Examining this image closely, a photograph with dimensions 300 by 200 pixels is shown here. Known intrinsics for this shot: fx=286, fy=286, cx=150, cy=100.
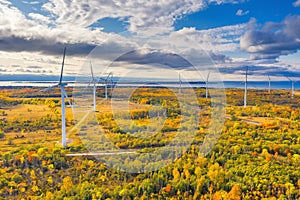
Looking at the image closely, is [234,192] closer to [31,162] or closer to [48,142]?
[31,162]

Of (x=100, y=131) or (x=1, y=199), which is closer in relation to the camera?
(x=1, y=199)

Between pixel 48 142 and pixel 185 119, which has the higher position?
pixel 185 119

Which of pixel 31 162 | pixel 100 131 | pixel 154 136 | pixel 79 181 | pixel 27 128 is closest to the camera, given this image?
pixel 79 181

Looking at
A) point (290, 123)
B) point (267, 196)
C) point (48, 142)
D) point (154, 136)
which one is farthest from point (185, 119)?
point (290, 123)

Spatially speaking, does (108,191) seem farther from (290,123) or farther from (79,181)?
(290,123)

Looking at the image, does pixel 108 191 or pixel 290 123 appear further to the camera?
pixel 290 123

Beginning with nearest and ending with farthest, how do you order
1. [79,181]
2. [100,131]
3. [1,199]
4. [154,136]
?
[1,199]
[79,181]
[100,131]
[154,136]

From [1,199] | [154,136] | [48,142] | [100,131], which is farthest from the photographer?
[48,142]

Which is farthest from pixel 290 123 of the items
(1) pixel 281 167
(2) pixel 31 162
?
(2) pixel 31 162

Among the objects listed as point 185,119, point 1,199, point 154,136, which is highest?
point 185,119
